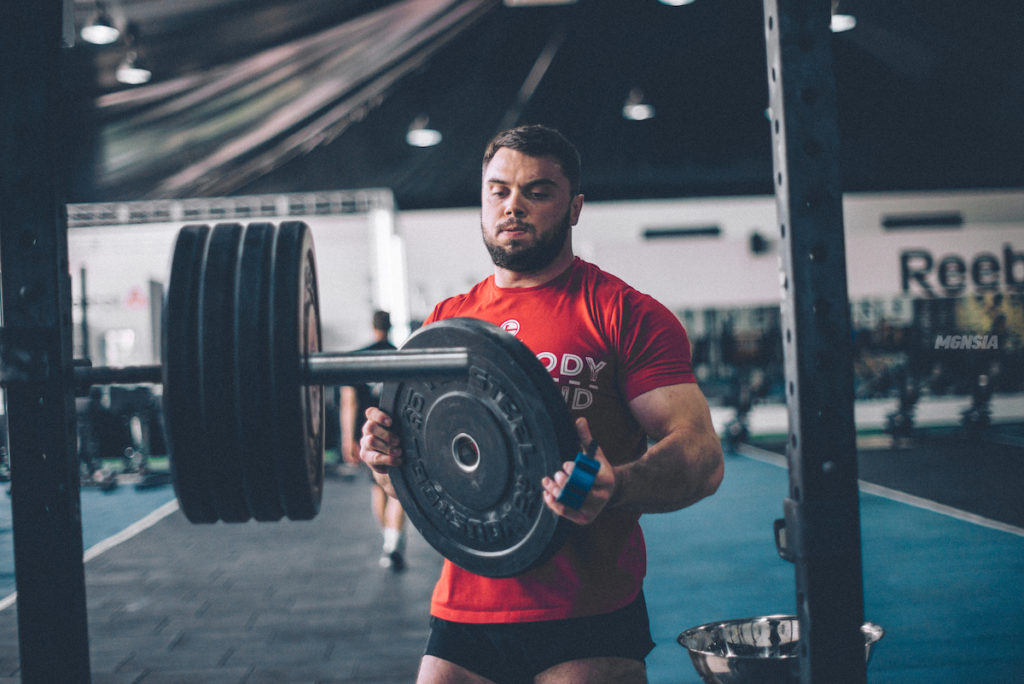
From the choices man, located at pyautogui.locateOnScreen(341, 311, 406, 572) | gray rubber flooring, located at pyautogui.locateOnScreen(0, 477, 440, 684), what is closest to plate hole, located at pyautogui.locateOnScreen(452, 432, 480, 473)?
gray rubber flooring, located at pyautogui.locateOnScreen(0, 477, 440, 684)

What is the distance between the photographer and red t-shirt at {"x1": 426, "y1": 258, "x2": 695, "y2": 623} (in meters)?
1.18

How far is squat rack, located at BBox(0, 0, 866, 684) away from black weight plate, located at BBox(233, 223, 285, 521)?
0.24m

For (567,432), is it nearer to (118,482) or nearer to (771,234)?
(118,482)

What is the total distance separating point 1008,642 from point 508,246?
8.78 ft

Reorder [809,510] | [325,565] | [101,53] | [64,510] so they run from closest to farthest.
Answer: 1. [809,510]
2. [64,510]
3. [325,565]
4. [101,53]

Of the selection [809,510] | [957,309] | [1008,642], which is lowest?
[1008,642]

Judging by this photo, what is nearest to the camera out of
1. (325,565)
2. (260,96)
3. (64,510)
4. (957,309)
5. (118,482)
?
(64,510)

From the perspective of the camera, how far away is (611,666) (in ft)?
3.81

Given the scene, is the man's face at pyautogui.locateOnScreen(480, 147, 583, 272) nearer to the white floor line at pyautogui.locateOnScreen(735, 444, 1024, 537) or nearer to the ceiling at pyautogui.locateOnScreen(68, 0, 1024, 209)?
the white floor line at pyautogui.locateOnScreen(735, 444, 1024, 537)

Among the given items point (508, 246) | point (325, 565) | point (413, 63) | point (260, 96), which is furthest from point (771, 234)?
point (508, 246)

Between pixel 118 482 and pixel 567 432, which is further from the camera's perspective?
pixel 118 482

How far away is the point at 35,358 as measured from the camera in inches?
36.7

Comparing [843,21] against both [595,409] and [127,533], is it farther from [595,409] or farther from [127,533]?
[127,533]

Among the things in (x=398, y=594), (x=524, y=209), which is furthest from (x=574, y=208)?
(x=398, y=594)
